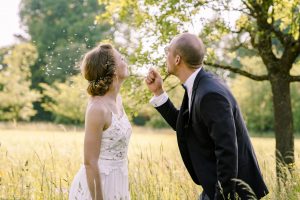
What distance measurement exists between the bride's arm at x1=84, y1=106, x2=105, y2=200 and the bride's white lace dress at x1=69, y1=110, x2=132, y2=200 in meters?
0.12

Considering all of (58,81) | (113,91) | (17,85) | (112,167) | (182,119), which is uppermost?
(113,91)

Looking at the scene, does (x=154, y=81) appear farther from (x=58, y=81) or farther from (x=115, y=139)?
(x=58, y=81)

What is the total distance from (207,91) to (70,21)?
4832cm

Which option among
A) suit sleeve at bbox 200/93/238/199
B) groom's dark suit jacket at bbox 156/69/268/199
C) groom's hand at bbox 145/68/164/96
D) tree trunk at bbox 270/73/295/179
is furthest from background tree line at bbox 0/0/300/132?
suit sleeve at bbox 200/93/238/199

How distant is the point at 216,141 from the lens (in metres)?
3.63

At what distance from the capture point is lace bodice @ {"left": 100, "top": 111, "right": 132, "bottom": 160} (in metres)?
3.97

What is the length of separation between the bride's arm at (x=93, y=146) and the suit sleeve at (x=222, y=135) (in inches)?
30.0

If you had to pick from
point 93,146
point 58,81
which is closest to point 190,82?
point 93,146

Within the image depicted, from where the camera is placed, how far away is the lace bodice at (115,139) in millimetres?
3969

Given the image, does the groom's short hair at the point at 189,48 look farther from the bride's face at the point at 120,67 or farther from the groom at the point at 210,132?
the bride's face at the point at 120,67

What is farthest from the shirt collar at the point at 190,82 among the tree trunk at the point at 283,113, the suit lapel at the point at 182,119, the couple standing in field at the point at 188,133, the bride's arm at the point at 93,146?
the tree trunk at the point at 283,113

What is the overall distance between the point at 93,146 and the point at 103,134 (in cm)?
16

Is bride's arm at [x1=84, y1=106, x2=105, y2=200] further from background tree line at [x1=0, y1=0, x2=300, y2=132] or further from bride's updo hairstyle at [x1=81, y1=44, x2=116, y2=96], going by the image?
background tree line at [x1=0, y1=0, x2=300, y2=132]

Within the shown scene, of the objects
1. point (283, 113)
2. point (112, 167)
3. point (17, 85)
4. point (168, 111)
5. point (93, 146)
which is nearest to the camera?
point (93, 146)
